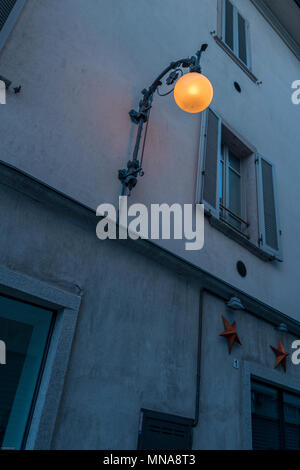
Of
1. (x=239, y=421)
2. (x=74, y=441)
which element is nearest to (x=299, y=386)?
(x=239, y=421)

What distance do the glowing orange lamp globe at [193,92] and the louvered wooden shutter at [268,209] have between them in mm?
2675

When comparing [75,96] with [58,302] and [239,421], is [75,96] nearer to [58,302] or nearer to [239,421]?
[58,302]

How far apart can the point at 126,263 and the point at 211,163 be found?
2296 mm

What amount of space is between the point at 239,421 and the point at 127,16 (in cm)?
530

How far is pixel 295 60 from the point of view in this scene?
31.9 ft

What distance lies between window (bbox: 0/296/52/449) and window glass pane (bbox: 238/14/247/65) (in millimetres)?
6505

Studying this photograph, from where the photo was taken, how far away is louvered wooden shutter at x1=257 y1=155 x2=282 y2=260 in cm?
597

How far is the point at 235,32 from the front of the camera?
7.86 meters

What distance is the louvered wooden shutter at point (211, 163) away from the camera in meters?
5.26

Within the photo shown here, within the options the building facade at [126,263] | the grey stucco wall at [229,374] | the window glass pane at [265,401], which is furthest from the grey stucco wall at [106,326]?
the window glass pane at [265,401]

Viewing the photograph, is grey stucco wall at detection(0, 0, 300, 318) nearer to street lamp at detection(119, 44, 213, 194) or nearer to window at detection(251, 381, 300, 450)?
street lamp at detection(119, 44, 213, 194)

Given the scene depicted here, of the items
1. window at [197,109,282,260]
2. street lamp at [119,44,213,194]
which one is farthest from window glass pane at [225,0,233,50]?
street lamp at [119,44,213,194]

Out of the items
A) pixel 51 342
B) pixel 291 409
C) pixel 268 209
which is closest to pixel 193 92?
pixel 51 342

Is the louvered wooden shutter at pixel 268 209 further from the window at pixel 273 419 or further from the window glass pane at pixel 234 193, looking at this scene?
the window at pixel 273 419
